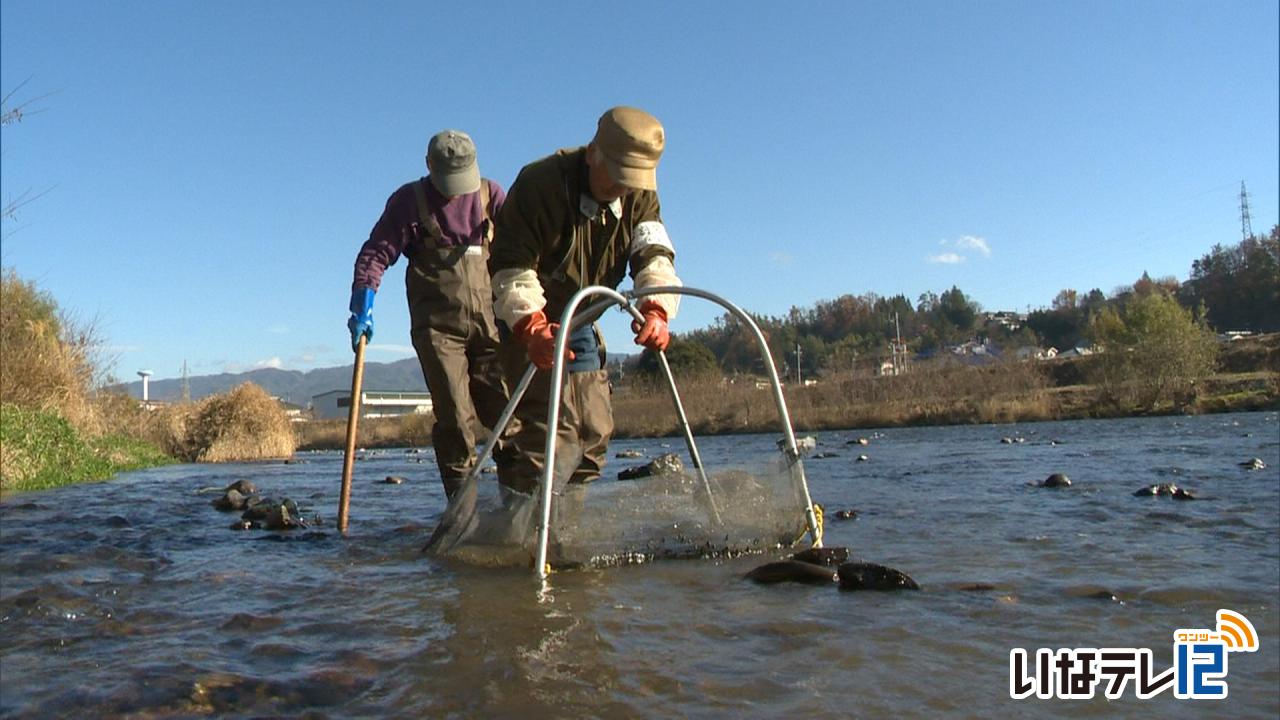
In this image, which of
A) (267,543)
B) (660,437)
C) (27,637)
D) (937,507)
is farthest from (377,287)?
(660,437)

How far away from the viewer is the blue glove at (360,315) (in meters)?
6.21

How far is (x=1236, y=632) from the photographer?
10.2 ft

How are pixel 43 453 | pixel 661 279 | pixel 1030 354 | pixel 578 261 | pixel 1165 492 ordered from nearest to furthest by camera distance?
pixel 661 279 < pixel 578 261 < pixel 1165 492 < pixel 43 453 < pixel 1030 354

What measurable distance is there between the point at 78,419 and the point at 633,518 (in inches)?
745

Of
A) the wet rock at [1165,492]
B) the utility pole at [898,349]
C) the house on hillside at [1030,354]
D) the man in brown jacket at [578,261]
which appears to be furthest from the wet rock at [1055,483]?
the utility pole at [898,349]

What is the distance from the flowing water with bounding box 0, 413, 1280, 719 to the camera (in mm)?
2361

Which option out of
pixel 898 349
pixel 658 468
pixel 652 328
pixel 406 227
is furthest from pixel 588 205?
pixel 898 349

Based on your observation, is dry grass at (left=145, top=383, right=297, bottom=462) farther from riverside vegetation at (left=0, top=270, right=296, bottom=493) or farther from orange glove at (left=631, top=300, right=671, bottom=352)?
orange glove at (left=631, top=300, right=671, bottom=352)

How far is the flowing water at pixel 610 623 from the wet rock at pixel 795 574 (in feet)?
0.38

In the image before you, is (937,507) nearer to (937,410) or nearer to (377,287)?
(377,287)

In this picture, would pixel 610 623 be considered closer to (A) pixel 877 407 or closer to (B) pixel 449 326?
(B) pixel 449 326

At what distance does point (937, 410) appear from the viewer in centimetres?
4494

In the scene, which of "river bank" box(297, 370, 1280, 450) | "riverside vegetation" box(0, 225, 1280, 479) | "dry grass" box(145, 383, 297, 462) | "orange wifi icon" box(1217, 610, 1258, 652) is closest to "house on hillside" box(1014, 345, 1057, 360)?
"riverside vegetation" box(0, 225, 1280, 479)

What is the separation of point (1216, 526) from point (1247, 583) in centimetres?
204
